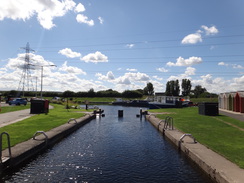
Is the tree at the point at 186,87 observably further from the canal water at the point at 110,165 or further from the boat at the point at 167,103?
the canal water at the point at 110,165

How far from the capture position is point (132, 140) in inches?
666

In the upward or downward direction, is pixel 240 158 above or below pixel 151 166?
above

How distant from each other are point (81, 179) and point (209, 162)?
5633mm

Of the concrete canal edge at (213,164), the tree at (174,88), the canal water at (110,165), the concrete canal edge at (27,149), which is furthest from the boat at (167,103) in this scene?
the tree at (174,88)

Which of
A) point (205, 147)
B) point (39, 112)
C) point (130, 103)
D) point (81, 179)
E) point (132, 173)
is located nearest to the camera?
point (81, 179)

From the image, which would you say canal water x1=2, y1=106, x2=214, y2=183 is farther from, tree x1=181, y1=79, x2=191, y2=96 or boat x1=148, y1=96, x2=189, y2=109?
tree x1=181, y1=79, x2=191, y2=96

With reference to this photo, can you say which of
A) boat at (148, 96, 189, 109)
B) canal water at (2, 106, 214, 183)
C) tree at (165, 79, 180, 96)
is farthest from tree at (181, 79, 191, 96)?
canal water at (2, 106, 214, 183)

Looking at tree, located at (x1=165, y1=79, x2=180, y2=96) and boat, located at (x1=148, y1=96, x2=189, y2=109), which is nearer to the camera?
boat, located at (x1=148, y1=96, x2=189, y2=109)

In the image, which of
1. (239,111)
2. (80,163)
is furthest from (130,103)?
(80,163)

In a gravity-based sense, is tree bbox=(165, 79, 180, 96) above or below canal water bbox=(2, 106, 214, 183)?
above

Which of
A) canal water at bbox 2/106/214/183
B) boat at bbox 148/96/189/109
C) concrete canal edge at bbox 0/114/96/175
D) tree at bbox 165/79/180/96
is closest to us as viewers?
canal water at bbox 2/106/214/183

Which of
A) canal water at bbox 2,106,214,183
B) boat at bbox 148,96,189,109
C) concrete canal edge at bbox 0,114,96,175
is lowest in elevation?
canal water at bbox 2,106,214,183

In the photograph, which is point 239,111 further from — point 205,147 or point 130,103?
point 130,103

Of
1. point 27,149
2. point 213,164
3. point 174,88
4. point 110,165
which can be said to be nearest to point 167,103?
point 110,165
